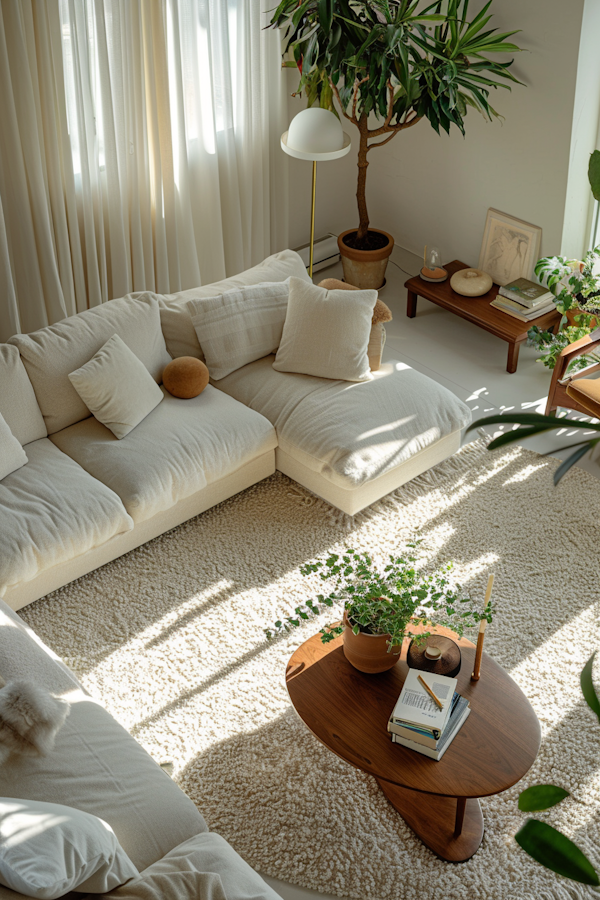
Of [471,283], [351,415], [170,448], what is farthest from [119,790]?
[471,283]

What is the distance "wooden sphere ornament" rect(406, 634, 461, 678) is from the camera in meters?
2.35

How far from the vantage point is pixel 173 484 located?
319cm

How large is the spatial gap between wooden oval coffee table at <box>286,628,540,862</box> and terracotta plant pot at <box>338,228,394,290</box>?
295 cm

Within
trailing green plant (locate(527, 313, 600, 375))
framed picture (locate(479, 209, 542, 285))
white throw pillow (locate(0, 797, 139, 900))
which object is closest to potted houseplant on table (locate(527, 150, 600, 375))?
trailing green plant (locate(527, 313, 600, 375))

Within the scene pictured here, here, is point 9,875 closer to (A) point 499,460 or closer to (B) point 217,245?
(A) point 499,460

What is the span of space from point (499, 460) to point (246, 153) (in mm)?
2324

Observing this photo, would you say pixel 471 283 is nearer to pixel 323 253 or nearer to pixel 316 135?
pixel 323 253

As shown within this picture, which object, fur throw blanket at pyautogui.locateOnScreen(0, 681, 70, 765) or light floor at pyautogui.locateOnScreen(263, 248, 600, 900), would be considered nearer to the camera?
fur throw blanket at pyautogui.locateOnScreen(0, 681, 70, 765)

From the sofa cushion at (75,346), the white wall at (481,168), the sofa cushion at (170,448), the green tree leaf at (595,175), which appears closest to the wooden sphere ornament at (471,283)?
the white wall at (481,168)

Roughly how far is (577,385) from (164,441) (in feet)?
6.08

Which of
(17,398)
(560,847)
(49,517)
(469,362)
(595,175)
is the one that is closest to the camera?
(560,847)

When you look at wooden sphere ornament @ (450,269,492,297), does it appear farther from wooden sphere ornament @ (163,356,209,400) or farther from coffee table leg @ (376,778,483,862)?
coffee table leg @ (376,778,483,862)

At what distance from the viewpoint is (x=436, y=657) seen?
7.76ft

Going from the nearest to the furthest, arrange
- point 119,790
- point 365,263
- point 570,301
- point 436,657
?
point 119,790, point 436,657, point 570,301, point 365,263
